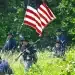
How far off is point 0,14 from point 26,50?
10582 millimetres

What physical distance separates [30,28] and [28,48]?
9.80m

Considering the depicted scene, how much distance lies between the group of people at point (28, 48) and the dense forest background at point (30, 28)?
61 centimetres

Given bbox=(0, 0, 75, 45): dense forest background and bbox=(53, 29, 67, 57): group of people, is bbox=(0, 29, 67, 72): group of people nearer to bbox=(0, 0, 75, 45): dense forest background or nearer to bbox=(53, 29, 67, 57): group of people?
bbox=(53, 29, 67, 57): group of people

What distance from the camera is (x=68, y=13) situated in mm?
27453

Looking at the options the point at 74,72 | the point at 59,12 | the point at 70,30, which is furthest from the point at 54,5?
the point at 74,72

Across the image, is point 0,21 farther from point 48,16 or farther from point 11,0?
point 48,16

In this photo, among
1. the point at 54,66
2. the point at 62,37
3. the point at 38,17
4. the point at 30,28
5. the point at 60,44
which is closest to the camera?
the point at 54,66

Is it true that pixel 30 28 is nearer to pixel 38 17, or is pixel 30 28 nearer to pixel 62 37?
pixel 62 37

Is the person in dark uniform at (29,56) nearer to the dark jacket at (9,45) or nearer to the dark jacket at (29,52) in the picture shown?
the dark jacket at (29,52)

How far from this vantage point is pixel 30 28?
1111 inches

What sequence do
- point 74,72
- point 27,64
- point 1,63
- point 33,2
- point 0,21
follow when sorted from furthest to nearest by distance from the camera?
point 33,2 < point 0,21 < point 27,64 < point 1,63 < point 74,72

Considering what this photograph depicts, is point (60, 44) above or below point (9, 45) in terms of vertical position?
below

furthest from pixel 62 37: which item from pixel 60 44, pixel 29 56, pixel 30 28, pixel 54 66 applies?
pixel 54 66

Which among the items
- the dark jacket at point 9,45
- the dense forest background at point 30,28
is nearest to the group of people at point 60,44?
the dense forest background at point 30,28
